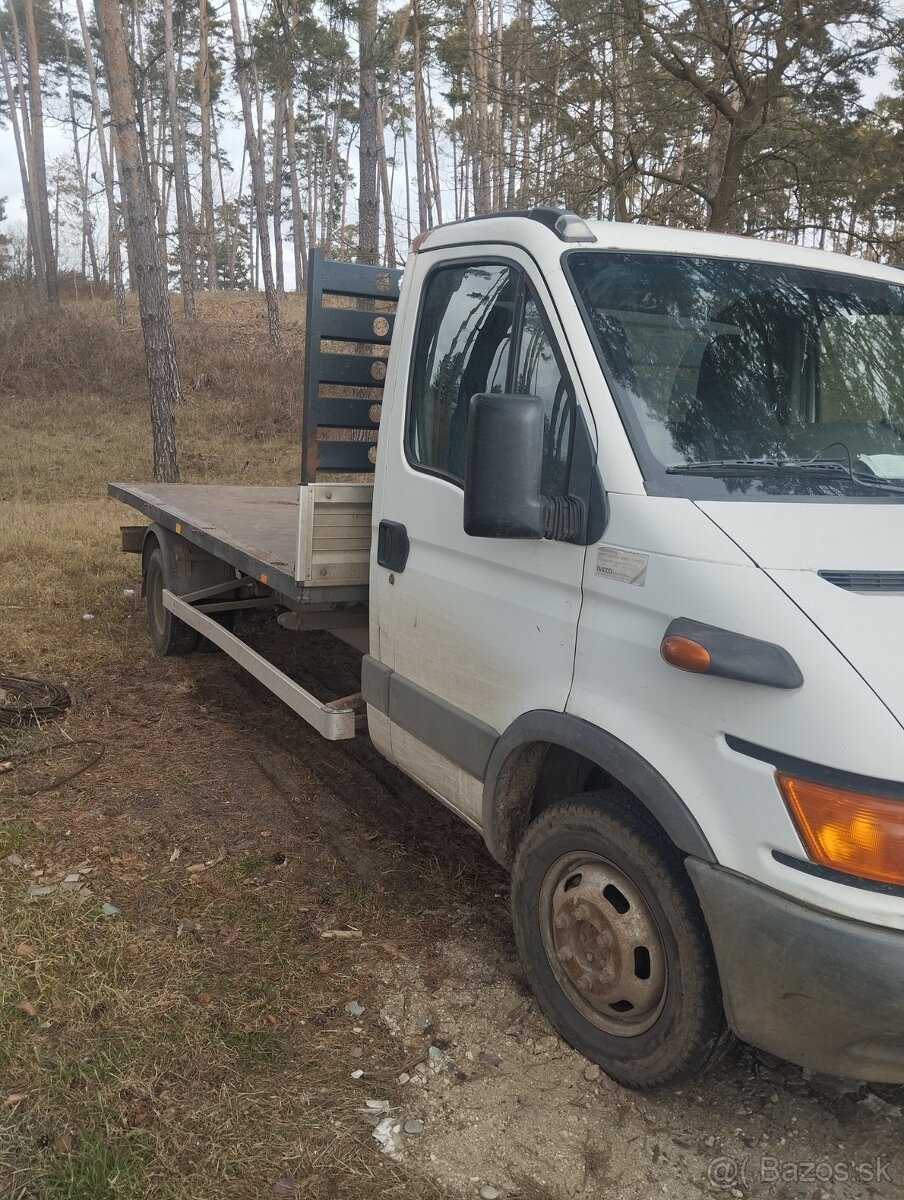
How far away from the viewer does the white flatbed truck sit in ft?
7.09

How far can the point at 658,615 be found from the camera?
97.4 inches

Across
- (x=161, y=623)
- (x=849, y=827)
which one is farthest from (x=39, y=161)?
(x=849, y=827)

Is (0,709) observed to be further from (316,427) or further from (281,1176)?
(281,1176)

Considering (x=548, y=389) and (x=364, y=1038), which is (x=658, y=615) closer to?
(x=548, y=389)

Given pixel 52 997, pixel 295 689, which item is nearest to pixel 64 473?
pixel 295 689

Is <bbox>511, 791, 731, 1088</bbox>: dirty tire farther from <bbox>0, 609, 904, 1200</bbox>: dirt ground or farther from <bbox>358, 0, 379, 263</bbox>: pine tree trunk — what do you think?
<bbox>358, 0, 379, 263</bbox>: pine tree trunk

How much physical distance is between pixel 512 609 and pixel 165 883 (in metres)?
1.97

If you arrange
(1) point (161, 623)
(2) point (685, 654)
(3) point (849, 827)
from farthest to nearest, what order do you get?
(1) point (161, 623) → (2) point (685, 654) → (3) point (849, 827)

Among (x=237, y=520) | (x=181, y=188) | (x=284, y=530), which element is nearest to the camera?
(x=284, y=530)

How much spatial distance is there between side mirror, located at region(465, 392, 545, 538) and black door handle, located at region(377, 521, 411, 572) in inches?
38.1

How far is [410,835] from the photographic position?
4.43 m

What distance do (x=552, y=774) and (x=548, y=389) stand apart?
121 cm

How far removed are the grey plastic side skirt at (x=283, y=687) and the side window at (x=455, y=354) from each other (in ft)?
3.91

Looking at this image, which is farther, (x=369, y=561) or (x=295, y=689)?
(x=295, y=689)
